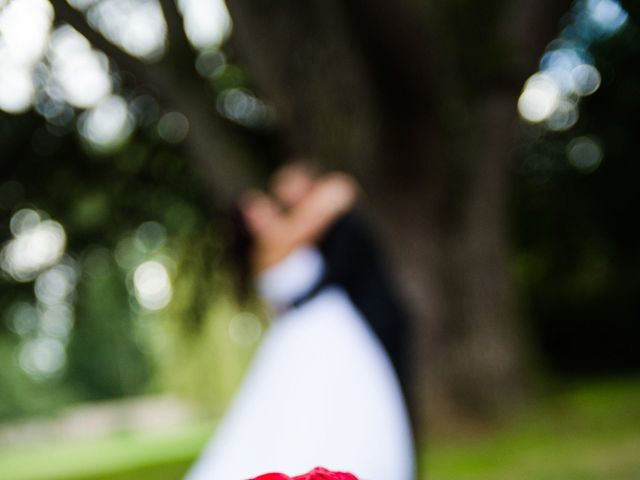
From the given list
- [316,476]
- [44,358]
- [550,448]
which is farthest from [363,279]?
[44,358]

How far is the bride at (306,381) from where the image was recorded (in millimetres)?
3752

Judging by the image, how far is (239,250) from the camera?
5.46 m

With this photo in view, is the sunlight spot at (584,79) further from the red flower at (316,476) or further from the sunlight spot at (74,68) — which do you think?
the red flower at (316,476)

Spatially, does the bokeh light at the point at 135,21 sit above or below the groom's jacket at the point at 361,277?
above

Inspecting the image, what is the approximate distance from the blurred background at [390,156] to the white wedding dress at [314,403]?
1935mm

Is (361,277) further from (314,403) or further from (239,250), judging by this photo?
(314,403)

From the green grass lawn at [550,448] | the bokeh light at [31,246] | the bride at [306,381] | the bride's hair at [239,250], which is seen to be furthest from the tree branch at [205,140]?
the bokeh light at [31,246]

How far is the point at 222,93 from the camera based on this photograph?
12953 millimetres

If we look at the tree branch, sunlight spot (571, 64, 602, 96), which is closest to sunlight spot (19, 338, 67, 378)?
sunlight spot (571, 64, 602, 96)

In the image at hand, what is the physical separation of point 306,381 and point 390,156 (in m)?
5.73

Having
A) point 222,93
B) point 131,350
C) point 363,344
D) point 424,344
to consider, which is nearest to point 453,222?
point 424,344

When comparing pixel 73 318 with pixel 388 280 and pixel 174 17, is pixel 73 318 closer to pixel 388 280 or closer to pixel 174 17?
pixel 174 17

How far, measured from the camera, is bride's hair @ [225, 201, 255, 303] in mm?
5395

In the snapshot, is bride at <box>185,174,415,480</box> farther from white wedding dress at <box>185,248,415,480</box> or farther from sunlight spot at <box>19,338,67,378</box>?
sunlight spot at <box>19,338,67,378</box>
